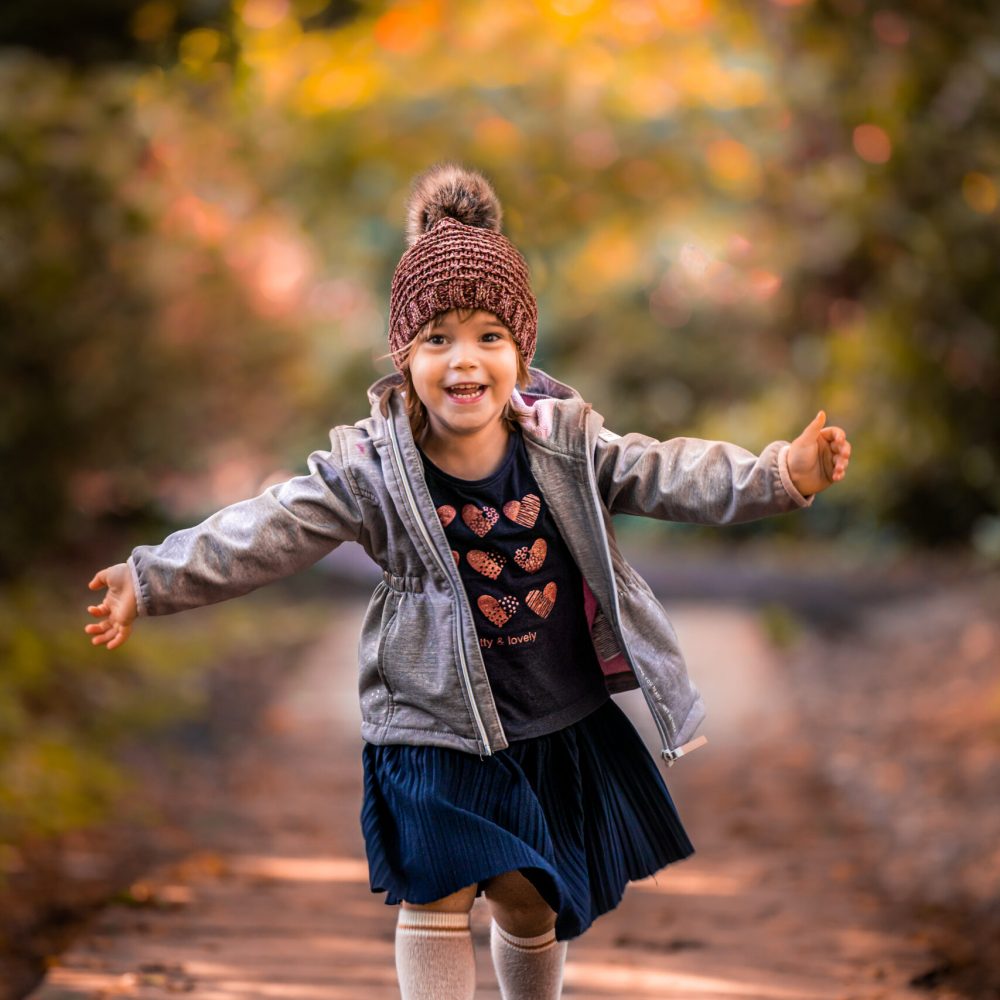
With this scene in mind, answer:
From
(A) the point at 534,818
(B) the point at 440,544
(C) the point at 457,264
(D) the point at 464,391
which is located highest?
(C) the point at 457,264

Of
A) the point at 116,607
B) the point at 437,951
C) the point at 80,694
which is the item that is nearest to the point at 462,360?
the point at 116,607

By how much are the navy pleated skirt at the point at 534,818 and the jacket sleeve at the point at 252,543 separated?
0.40 m

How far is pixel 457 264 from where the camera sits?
7.89 feet

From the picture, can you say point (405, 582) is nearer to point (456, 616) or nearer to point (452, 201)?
point (456, 616)

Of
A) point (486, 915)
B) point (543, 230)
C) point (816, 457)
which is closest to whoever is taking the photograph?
point (816, 457)

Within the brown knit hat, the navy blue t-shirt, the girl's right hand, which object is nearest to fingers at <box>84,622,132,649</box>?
the girl's right hand

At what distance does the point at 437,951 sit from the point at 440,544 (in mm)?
700

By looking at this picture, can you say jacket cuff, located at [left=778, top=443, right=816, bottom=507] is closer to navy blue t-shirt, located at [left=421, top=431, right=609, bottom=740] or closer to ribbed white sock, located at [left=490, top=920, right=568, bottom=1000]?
navy blue t-shirt, located at [left=421, top=431, right=609, bottom=740]

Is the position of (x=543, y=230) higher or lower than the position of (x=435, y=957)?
higher

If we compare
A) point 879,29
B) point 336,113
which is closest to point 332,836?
point 879,29

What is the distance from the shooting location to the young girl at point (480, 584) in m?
2.37

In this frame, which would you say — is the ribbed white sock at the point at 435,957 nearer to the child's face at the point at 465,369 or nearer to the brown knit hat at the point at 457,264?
the child's face at the point at 465,369

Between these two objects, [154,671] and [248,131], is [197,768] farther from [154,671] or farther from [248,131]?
[248,131]

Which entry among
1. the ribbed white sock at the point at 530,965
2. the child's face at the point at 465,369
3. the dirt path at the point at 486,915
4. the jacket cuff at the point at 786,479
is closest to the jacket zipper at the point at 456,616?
the child's face at the point at 465,369
